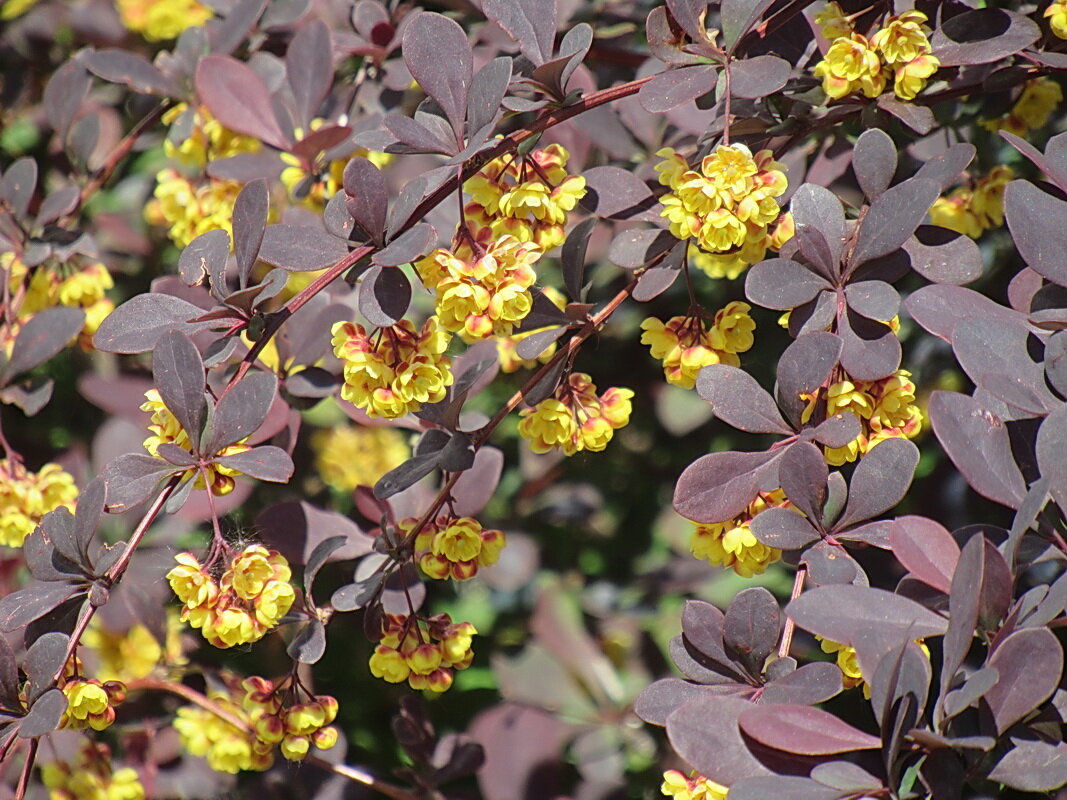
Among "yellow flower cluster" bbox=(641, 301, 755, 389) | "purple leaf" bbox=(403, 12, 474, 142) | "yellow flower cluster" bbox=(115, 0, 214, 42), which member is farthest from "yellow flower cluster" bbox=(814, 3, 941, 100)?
"yellow flower cluster" bbox=(115, 0, 214, 42)

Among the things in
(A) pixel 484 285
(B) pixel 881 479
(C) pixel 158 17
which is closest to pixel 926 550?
(B) pixel 881 479

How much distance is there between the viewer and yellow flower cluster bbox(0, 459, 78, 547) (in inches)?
43.0

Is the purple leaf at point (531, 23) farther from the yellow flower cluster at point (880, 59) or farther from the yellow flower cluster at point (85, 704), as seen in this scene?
the yellow flower cluster at point (85, 704)

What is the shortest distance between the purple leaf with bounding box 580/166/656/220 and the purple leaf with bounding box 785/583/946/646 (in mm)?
422

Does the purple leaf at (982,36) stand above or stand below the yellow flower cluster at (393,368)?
above

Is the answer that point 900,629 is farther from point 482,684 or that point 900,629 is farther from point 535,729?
point 482,684

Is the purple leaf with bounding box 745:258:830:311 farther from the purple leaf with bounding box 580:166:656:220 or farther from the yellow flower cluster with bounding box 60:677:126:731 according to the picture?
the yellow flower cluster with bounding box 60:677:126:731

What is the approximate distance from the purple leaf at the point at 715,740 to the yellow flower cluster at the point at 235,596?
1.14 ft

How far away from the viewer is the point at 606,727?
144 cm

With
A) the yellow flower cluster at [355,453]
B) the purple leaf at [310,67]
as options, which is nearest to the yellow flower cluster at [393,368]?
the purple leaf at [310,67]

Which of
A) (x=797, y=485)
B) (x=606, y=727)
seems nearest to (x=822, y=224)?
(x=797, y=485)

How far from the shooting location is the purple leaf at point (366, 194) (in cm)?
81

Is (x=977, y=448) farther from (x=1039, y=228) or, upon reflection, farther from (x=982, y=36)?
(x=982, y=36)

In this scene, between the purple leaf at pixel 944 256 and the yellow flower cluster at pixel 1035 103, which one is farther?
the yellow flower cluster at pixel 1035 103
